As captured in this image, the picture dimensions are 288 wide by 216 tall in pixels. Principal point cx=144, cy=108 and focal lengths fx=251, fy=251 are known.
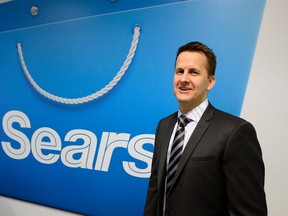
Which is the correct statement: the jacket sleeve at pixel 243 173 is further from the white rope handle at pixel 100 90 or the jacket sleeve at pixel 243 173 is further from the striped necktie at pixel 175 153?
the white rope handle at pixel 100 90

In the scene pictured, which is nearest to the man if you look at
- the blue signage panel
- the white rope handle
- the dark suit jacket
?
the dark suit jacket

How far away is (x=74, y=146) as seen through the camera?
3.96ft

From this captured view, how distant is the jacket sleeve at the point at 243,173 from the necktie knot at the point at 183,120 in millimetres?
162

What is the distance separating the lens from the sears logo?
1072 millimetres

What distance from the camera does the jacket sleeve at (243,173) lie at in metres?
0.62

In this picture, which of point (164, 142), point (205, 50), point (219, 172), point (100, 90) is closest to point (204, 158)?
point (219, 172)

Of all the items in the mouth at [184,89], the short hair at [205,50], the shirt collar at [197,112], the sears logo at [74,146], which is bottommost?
the sears logo at [74,146]

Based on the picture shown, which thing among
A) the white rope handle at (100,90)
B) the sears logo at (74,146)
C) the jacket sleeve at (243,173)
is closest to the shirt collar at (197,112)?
the jacket sleeve at (243,173)

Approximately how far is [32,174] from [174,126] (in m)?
0.90

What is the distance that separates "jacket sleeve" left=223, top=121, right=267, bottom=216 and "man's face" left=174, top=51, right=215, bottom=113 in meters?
0.15

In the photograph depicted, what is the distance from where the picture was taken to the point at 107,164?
3.73 feet

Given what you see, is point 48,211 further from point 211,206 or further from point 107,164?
point 211,206

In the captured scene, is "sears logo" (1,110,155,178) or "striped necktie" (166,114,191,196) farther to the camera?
"sears logo" (1,110,155,178)

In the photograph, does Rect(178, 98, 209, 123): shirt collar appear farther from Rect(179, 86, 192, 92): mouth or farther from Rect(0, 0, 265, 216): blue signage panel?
Rect(0, 0, 265, 216): blue signage panel
